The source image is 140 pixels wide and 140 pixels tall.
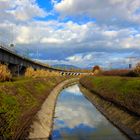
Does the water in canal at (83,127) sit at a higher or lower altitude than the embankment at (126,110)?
lower

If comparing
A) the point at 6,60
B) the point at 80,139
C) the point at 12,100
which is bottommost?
the point at 80,139

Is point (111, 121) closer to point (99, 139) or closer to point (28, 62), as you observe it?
point (99, 139)

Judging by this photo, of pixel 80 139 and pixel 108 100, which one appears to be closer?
pixel 80 139

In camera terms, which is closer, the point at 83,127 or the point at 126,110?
the point at 83,127

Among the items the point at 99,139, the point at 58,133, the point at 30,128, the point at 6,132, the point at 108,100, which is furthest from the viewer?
the point at 108,100

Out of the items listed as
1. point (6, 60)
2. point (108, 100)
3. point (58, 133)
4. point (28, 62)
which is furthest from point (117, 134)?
point (28, 62)

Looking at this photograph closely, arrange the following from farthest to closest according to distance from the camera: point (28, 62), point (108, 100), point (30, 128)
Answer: point (28, 62) < point (108, 100) < point (30, 128)

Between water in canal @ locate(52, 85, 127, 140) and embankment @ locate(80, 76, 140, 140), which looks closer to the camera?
water in canal @ locate(52, 85, 127, 140)

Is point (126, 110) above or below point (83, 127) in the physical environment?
above

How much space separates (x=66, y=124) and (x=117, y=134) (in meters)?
6.99

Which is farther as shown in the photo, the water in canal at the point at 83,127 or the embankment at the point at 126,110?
the embankment at the point at 126,110

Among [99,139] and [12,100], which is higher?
[12,100]

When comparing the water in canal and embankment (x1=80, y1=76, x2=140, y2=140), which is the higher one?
embankment (x1=80, y1=76, x2=140, y2=140)

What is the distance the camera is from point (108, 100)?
48719mm
